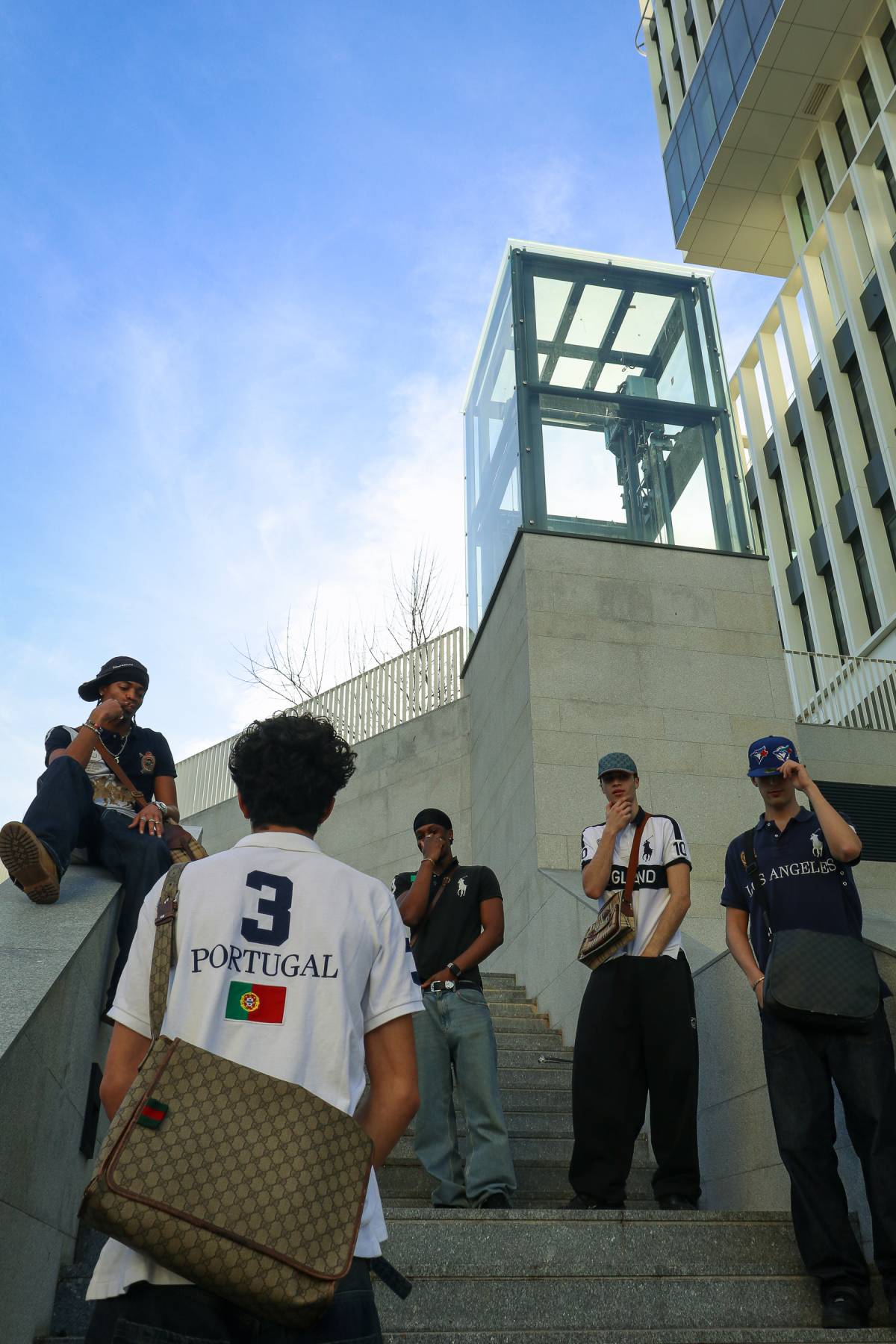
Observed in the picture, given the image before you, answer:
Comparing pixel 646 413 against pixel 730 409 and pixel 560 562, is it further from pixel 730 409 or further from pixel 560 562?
pixel 560 562

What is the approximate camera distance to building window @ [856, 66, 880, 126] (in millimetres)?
25406

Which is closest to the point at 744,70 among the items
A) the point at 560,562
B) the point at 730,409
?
the point at 730,409

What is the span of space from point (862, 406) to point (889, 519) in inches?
117

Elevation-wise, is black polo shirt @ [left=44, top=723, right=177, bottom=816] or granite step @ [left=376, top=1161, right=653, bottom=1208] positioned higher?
black polo shirt @ [left=44, top=723, right=177, bottom=816]

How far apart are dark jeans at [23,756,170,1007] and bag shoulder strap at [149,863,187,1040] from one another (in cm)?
216

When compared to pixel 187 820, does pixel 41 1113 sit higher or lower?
lower

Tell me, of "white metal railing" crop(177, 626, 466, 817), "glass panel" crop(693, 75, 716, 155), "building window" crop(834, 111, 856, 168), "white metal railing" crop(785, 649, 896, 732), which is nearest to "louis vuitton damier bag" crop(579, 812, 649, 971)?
"white metal railing" crop(177, 626, 466, 817)

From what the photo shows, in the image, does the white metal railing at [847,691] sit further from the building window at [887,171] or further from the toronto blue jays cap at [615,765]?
the building window at [887,171]

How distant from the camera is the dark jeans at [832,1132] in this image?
10.4 feet

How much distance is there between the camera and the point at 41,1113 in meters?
2.82

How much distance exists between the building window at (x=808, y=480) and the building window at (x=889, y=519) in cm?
341

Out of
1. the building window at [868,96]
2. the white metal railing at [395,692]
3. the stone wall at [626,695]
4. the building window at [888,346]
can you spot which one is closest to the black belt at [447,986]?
the stone wall at [626,695]

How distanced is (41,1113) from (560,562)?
7893mm

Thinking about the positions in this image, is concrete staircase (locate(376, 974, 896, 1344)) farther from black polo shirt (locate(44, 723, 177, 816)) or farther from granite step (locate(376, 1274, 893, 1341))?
black polo shirt (locate(44, 723, 177, 816))
